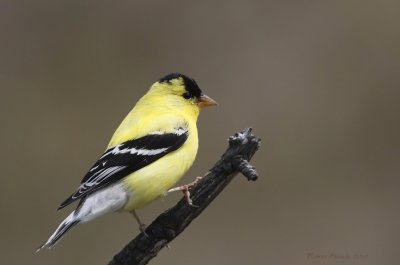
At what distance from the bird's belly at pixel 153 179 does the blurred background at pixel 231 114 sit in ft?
6.70

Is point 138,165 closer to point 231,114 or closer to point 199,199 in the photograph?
point 199,199

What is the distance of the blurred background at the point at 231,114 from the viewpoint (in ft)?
17.6

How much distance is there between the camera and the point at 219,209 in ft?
18.3

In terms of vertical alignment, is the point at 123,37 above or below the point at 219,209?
above

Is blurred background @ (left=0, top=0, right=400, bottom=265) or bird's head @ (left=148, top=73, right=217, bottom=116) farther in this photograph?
blurred background @ (left=0, top=0, right=400, bottom=265)

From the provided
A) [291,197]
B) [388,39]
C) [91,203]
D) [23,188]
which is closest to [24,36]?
[23,188]

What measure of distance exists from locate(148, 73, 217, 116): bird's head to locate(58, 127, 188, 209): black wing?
0.30 meters

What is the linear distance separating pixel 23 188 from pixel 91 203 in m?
2.72

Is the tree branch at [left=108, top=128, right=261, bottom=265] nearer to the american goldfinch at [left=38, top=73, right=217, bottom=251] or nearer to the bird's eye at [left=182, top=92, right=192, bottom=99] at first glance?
the american goldfinch at [left=38, top=73, right=217, bottom=251]

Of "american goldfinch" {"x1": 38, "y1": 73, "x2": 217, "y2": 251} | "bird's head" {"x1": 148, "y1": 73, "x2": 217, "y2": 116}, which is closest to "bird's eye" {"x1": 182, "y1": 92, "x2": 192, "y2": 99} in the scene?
"bird's head" {"x1": 148, "y1": 73, "x2": 217, "y2": 116}

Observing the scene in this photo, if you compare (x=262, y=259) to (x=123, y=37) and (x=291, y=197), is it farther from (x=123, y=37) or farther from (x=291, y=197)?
(x=123, y=37)

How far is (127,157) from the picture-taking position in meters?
3.14

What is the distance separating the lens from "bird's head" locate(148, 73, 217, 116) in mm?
3635

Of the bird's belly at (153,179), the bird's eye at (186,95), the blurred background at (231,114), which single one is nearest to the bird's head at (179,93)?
the bird's eye at (186,95)
